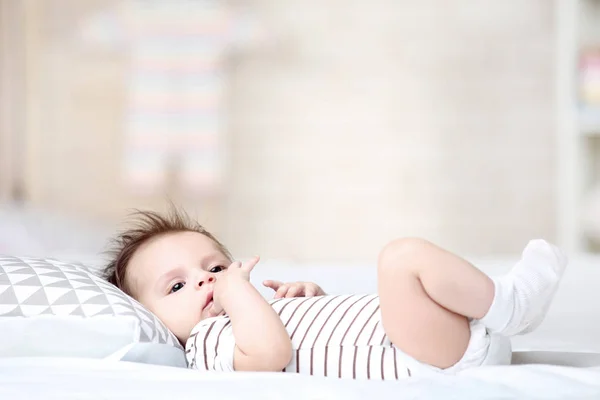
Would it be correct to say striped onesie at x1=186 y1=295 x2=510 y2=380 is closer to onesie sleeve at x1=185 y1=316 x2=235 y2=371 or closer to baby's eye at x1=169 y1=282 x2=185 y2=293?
onesie sleeve at x1=185 y1=316 x2=235 y2=371

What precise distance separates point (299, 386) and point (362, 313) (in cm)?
22

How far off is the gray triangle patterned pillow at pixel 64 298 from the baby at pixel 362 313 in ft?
0.26

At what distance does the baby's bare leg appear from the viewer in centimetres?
95

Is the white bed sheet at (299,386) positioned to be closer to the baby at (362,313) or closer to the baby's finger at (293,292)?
the baby at (362,313)

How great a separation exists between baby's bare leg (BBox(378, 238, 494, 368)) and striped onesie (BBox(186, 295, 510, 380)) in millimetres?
26

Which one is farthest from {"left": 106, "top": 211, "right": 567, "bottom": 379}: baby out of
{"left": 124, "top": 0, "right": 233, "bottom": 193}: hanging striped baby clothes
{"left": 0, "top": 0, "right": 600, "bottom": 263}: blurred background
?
{"left": 0, "top": 0, "right": 600, "bottom": 263}: blurred background

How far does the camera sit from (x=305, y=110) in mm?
3797

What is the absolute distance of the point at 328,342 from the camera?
110 centimetres

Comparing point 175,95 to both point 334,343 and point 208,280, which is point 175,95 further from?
point 334,343

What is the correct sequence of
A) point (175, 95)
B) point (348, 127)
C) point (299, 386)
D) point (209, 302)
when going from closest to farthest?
point (299, 386) → point (209, 302) → point (175, 95) → point (348, 127)

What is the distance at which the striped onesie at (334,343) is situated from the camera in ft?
3.35

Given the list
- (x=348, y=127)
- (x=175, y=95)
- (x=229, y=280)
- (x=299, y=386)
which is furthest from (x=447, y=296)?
(x=348, y=127)

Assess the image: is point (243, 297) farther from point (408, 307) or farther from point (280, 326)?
point (408, 307)

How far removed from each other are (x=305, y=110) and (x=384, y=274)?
2844mm
